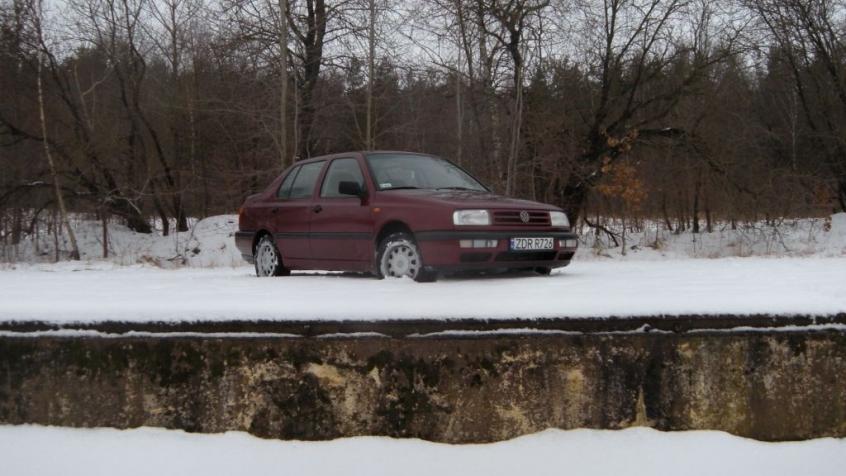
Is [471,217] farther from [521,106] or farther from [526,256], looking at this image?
[521,106]

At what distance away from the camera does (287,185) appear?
8.23 meters

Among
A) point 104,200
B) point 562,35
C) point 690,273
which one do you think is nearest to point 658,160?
point 562,35

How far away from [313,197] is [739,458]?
502cm

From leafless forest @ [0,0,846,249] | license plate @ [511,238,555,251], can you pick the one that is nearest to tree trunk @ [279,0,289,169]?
leafless forest @ [0,0,846,249]

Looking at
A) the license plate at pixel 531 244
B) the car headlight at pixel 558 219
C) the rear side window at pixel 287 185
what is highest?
the rear side window at pixel 287 185

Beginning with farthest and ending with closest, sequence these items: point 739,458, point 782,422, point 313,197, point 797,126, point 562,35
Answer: point 797,126 < point 562,35 < point 313,197 < point 782,422 < point 739,458

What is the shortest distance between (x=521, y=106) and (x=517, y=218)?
45.4 feet

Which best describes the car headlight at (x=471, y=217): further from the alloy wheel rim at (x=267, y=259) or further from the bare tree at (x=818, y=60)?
the bare tree at (x=818, y=60)

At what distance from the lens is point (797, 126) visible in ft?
77.8

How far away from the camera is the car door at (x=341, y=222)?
6801mm

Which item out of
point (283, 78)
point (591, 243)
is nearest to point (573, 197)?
point (591, 243)

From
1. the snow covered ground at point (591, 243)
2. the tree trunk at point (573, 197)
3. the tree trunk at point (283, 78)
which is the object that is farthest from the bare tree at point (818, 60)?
the tree trunk at point (283, 78)

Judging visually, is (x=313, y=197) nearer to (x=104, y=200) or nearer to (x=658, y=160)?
(x=658, y=160)

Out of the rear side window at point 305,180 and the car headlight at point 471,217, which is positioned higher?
the rear side window at point 305,180
